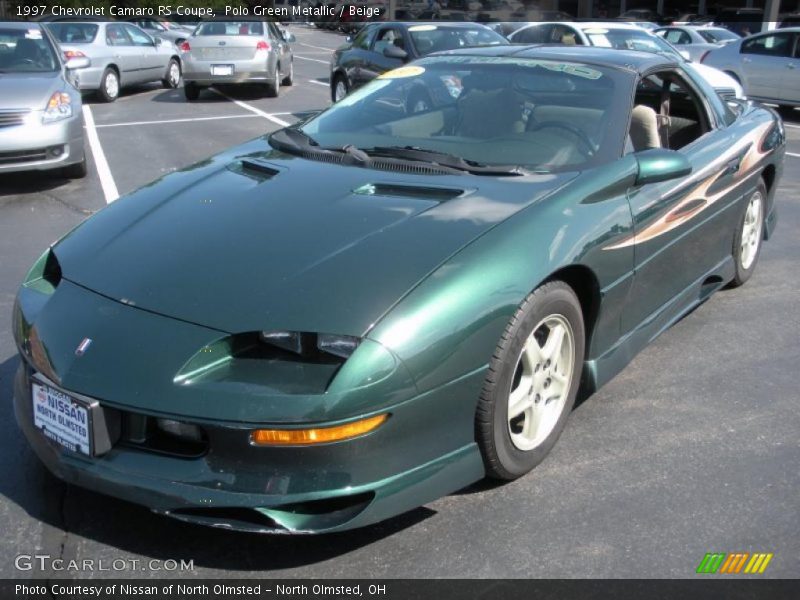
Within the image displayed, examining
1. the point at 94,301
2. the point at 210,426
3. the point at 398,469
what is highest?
the point at 94,301

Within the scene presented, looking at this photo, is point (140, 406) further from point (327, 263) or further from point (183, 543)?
point (327, 263)

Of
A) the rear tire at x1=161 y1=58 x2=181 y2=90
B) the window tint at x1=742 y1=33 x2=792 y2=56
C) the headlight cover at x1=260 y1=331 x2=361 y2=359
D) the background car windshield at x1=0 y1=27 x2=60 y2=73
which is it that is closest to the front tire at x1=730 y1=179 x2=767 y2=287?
the headlight cover at x1=260 y1=331 x2=361 y2=359

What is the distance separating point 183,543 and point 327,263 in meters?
1.02

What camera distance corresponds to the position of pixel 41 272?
10.7ft

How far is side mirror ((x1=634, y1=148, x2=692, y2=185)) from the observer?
3.62m

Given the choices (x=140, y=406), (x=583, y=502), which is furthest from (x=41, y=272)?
(x=583, y=502)

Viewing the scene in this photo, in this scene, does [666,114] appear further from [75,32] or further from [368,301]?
[75,32]

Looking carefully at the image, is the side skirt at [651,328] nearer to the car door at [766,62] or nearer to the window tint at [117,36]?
the car door at [766,62]

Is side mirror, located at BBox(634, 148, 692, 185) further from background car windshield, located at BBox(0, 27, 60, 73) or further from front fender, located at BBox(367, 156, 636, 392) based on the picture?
background car windshield, located at BBox(0, 27, 60, 73)

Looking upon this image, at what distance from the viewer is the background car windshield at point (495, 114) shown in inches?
148

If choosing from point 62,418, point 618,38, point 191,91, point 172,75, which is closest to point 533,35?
point 618,38

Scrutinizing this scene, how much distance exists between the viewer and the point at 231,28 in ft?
52.1

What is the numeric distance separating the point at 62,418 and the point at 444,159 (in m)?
1.85

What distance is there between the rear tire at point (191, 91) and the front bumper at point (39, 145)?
754 centimetres
